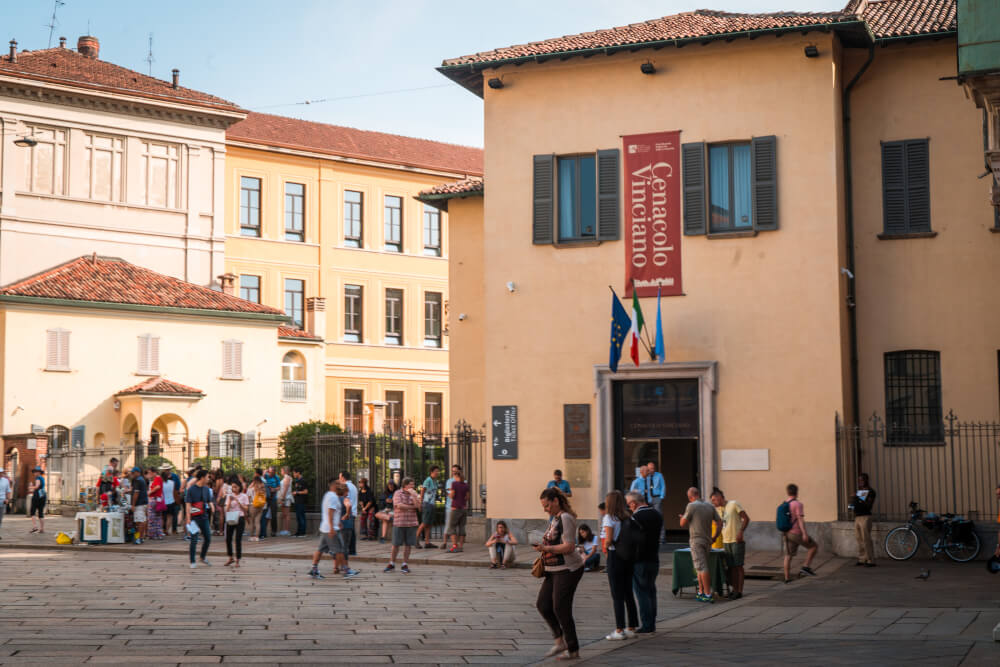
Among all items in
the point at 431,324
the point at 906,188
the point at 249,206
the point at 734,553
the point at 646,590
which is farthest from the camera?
the point at 431,324

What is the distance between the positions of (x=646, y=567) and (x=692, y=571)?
4.18m

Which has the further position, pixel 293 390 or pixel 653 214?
pixel 293 390

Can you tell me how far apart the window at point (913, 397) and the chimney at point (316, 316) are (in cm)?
3678

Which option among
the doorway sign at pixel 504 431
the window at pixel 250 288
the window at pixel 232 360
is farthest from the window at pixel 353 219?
the doorway sign at pixel 504 431

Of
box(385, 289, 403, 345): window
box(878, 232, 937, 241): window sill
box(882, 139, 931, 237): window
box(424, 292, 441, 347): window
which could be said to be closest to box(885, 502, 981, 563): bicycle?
box(878, 232, 937, 241): window sill

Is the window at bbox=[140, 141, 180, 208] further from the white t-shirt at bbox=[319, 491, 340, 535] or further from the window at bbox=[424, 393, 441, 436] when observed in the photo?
the white t-shirt at bbox=[319, 491, 340, 535]

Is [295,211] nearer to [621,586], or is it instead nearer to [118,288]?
[118,288]

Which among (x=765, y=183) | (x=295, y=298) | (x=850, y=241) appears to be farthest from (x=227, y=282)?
(x=850, y=241)

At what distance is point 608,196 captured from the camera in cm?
2630

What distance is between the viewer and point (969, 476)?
79.8 feet

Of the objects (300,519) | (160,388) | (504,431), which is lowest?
(300,519)

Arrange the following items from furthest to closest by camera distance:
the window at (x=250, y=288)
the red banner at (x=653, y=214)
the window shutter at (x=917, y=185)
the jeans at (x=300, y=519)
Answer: the window at (x=250, y=288), the jeans at (x=300, y=519), the red banner at (x=653, y=214), the window shutter at (x=917, y=185)

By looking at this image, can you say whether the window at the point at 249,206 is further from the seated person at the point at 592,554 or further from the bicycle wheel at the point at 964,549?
the bicycle wheel at the point at 964,549

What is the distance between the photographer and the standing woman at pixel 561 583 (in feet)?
42.4
